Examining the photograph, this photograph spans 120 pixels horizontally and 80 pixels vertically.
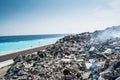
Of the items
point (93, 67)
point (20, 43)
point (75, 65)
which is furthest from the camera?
point (20, 43)

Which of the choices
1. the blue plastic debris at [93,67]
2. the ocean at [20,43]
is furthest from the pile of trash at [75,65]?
the ocean at [20,43]

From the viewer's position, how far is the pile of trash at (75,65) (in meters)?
7.79

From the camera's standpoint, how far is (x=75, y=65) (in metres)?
8.81

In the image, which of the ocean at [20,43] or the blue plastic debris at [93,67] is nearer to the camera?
the blue plastic debris at [93,67]

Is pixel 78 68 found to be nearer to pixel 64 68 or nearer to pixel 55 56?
pixel 64 68

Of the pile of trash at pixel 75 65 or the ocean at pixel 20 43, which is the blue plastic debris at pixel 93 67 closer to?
the pile of trash at pixel 75 65

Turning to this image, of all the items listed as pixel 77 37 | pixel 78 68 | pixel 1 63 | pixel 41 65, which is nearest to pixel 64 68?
pixel 78 68

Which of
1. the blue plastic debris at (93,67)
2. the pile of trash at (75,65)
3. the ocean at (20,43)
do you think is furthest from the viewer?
the ocean at (20,43)

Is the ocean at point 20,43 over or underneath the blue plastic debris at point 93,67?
underneath

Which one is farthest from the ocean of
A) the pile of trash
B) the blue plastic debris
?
the blue plastic debris

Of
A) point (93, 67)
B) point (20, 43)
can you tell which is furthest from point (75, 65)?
point (20, 43)

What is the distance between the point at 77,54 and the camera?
10.6m

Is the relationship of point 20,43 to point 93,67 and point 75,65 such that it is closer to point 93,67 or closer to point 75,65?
point 75,65

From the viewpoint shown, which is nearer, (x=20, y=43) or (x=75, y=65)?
(x=75, y=65)
